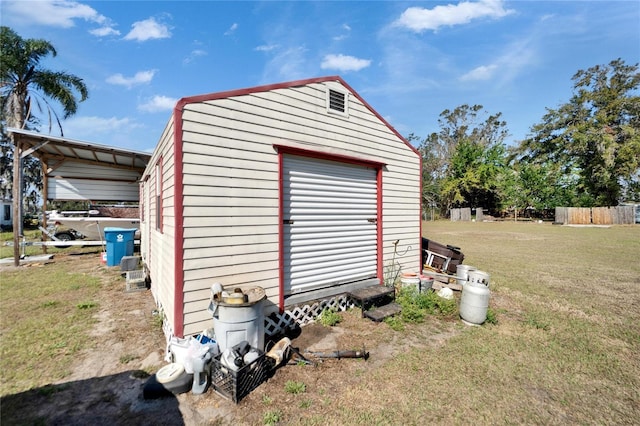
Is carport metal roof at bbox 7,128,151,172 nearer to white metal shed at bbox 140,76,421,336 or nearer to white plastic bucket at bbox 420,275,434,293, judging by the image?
white metal shed at bbox 140,76,421,336

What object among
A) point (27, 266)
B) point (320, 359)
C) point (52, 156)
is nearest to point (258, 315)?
point (320, 359)

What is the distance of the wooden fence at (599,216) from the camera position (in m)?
25.1

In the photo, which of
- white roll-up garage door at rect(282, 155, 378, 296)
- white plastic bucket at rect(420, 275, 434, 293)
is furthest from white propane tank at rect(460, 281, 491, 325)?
white roll-up garage door at rect(282, 155, 378, 296)

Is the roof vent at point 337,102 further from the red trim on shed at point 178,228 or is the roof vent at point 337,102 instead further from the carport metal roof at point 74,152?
the carport metal roof at point 74,152

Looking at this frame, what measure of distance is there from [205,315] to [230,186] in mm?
1740

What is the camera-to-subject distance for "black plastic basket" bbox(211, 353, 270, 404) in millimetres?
2730

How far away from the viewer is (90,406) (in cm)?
270

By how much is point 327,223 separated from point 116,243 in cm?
780

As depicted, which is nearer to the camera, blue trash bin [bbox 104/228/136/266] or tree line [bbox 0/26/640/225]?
blue trash bin [bbox 104/228/136/266]

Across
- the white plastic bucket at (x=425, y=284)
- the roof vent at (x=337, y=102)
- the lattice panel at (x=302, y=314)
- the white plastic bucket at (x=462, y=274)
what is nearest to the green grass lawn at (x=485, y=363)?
the white plastic bucket at (x=462, y=274)

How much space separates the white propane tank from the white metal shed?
1.69 metres

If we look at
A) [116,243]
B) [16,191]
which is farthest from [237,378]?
[16,191]

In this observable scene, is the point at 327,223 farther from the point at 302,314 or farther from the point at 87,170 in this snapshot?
the point at 87,170

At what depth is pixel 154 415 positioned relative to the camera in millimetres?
2564
